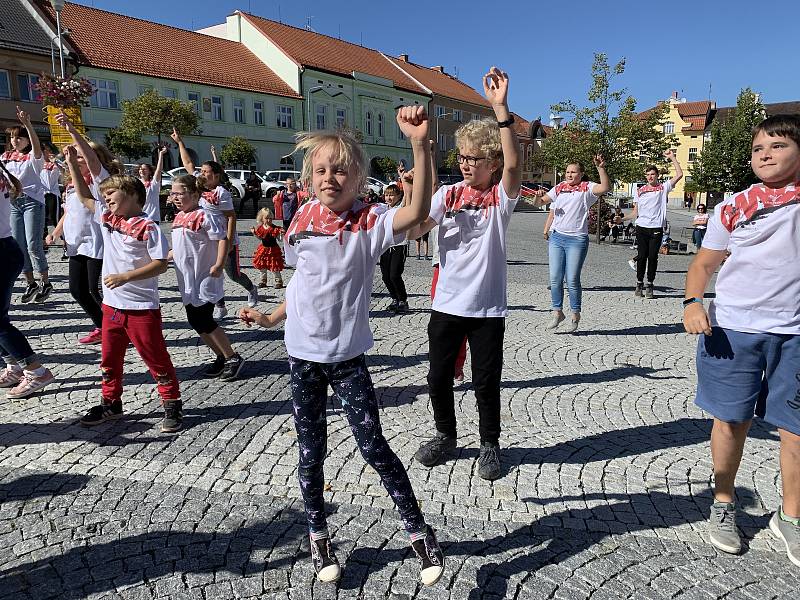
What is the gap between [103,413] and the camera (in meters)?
4.25

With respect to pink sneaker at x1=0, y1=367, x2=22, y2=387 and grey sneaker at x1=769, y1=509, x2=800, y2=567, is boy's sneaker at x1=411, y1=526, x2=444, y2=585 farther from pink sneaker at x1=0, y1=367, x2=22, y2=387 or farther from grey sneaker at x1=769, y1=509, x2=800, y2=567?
pink sneaker at x1=0, y1=367, x2=22, y2=387

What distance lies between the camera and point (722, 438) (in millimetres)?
2873

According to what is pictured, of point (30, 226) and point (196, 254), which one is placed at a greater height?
point (30, 226)

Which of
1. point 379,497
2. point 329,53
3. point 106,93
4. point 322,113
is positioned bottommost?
point 379,497

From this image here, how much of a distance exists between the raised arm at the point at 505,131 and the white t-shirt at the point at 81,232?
4361 mm

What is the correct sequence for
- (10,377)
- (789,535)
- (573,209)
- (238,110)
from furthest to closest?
1. (238,110)
2. (573,209)
3. (10,377)
4. (789,535)

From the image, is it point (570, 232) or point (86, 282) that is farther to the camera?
point (570, 232)

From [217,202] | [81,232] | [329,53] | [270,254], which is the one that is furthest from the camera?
[329,53]

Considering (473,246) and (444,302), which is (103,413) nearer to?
(444,302)

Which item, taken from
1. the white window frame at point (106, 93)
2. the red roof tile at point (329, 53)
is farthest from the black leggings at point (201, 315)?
the red roof tile at point (329, 53)

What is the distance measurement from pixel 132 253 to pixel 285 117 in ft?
140

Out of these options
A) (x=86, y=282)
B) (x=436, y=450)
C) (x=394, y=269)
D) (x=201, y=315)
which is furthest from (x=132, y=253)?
(x=394, y=269)

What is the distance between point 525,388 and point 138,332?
3178mm

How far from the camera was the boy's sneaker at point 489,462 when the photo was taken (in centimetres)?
350
